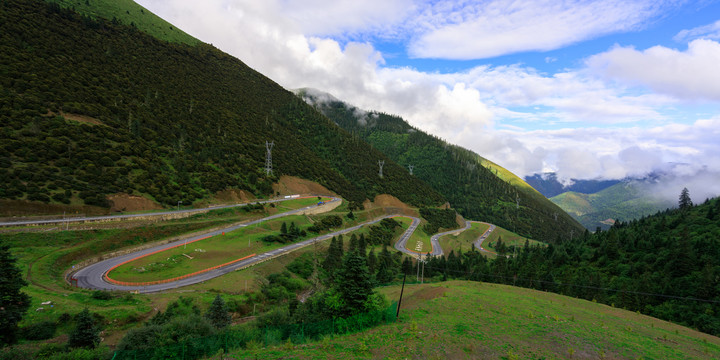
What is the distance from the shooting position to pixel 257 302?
38375mm

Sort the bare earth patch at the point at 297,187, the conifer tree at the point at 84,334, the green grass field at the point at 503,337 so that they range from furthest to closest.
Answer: the bare earth patch at the point at 297,187 → the conifer tree at the point at 84,334 → the green grass field at the point at 503,337

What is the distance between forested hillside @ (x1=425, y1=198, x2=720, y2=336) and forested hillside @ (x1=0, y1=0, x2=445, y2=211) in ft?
216

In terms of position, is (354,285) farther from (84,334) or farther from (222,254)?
(222,254)

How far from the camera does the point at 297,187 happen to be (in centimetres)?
10525

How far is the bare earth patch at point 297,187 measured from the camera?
9806 centimetres

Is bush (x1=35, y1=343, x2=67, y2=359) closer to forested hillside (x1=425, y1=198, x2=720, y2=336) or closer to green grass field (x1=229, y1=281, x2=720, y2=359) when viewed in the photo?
green grass field (x1=229, y1=281, x2=720, y2=359)

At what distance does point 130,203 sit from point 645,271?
8868 centimetres

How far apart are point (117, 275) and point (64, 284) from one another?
246 inches

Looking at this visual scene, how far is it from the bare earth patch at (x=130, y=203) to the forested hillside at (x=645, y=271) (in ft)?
197

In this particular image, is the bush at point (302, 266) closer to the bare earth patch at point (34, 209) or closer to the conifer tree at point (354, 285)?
the conifer tree at point (354, 285)

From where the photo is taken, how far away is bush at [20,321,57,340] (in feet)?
70.5

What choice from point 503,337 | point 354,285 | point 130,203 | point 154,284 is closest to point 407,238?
point 154,284

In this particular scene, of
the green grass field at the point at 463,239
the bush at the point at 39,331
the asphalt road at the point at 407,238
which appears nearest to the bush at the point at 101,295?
the bush at the point at 39,331

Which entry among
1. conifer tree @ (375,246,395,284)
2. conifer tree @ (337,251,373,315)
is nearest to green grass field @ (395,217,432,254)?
conifer tree @ (375,246,395,284)
